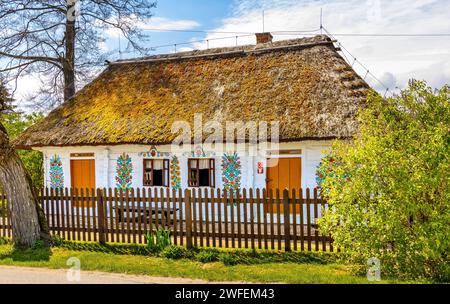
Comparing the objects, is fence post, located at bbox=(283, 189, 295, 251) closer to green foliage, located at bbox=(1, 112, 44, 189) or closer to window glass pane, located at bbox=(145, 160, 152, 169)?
window glass pane, located at bbox=(145, 160, 152, 169)

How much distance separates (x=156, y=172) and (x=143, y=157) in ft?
2.36

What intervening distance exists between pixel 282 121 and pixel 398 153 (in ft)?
20.6

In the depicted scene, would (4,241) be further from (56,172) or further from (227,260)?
(227,260)

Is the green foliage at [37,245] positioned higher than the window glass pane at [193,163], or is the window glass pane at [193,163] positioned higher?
the window glass pane at [193,163]

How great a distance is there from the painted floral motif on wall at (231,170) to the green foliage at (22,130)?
10580 millimetres

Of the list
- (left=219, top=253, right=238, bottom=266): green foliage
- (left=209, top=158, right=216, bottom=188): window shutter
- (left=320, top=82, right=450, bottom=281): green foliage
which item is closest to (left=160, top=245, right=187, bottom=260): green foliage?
(left=219, top=253, right=238, bottom=266): green foliage

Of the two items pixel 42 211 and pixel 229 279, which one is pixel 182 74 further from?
pixel 229 279

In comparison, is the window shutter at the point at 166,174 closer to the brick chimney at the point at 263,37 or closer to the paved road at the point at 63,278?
the paved road at the point at 63,278

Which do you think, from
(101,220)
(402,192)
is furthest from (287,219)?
(101,220)

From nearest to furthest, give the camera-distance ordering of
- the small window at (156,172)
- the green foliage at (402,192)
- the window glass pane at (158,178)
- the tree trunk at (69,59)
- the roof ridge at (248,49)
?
the green foliage at (402,192) < the small window at (156,172) < the window glass pane at (158,178) < the roof ridge at (248,49) < the tree trunk at (69,59)

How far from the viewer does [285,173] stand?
12938 millimetres

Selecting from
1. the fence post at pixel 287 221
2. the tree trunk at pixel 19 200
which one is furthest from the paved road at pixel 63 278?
the fence post at pixel 287 221

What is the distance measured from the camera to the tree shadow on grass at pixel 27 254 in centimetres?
855
